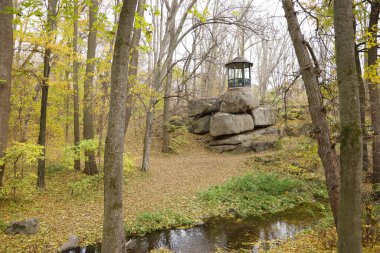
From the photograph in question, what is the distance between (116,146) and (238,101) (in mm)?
16297

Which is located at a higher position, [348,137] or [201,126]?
[201,126]

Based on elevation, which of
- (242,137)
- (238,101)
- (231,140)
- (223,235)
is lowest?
(223,235)

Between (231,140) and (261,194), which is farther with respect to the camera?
(231,140)

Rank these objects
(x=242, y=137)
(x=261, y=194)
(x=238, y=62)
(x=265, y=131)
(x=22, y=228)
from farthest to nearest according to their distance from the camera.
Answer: (x=238, y=62) < (x=265, y=131) < (x=242, y=137) < (x=261, y=194) < (x=22, y=228)

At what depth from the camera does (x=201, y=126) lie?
852 inches

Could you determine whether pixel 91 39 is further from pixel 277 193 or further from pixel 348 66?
pixel 348 66

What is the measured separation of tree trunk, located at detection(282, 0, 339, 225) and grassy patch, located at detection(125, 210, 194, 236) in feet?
17.2

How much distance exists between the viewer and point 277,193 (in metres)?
11.8

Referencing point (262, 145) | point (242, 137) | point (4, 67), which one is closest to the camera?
point (4, 67)

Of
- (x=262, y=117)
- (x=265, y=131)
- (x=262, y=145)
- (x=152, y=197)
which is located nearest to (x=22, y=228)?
(x=152, y=197)

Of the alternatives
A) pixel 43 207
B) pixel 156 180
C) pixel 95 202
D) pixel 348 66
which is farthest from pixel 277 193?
pixel 348 66

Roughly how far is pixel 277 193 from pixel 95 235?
743 centimetres

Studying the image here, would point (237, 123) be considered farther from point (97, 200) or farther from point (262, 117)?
point (97, 200)

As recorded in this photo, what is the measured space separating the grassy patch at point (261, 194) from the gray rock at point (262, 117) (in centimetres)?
745
